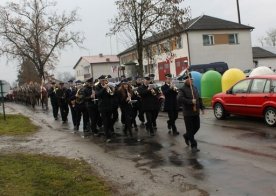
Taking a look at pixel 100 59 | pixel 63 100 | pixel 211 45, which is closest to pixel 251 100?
pixel 63 100

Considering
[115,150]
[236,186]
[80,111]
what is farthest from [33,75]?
[236,186]

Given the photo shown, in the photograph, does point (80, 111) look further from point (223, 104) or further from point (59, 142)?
point (223, 104)

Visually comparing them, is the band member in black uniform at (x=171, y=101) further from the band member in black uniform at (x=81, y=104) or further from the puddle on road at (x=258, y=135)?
the band member in black uniform at (x=81, y=104)

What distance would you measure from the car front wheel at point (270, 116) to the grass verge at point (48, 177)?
236 inches

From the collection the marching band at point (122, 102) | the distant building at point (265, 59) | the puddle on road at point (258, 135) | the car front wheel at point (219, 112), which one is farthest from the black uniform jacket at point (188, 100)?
the distant building at point (265, 59)

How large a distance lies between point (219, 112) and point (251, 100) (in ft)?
6.32

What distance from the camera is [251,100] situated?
14.3 metres

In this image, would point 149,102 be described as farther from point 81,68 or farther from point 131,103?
point 81,68

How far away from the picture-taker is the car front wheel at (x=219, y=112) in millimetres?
15938

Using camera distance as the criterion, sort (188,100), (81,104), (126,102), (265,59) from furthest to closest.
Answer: (265,59), (81,104), (126,102), (188,100)

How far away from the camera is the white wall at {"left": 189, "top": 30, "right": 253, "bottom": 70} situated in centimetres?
5000

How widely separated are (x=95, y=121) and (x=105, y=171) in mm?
5704

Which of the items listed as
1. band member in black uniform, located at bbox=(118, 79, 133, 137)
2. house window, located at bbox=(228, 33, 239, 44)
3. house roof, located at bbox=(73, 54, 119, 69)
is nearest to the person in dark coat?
band member in black uniform, located at bbox=(118, 79, 133, 137)

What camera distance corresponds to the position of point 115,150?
1161 cm
